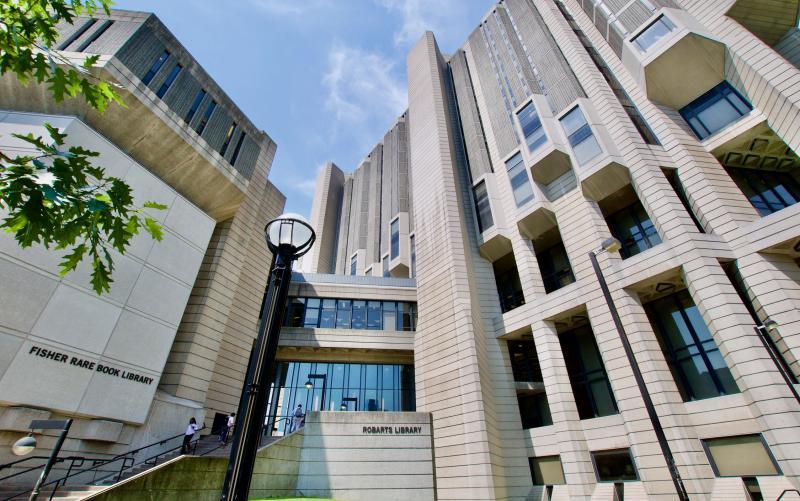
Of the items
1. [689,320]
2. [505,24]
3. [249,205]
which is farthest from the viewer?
[505,24]

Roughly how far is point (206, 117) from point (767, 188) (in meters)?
34.8

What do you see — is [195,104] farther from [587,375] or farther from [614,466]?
[614,466]

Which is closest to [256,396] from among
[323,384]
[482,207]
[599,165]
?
[599,165]

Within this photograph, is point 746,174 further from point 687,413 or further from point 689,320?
point 687,413

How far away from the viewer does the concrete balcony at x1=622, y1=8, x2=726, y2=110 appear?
21.2 metres

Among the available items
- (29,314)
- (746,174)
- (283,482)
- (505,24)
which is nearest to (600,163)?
(746,174)

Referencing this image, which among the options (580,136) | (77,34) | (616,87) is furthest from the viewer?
(616,87)

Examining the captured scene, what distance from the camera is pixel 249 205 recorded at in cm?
2764

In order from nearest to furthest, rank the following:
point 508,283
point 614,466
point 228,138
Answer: point 614,466, point 228,138, point 508,283

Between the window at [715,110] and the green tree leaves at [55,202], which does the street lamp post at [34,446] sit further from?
the window at [715,110]

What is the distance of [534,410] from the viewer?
2491 centimetres

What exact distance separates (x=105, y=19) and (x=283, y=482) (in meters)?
27.8

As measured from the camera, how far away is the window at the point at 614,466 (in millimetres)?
17750

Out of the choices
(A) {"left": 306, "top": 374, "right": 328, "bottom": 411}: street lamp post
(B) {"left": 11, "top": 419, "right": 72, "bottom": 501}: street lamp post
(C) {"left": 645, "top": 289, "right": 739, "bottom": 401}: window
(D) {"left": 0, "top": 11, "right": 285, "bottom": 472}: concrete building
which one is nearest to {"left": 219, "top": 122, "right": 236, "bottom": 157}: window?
(D) {"left": 0, "top": 11, "right": 285, "bottom": 472}: concrete building
